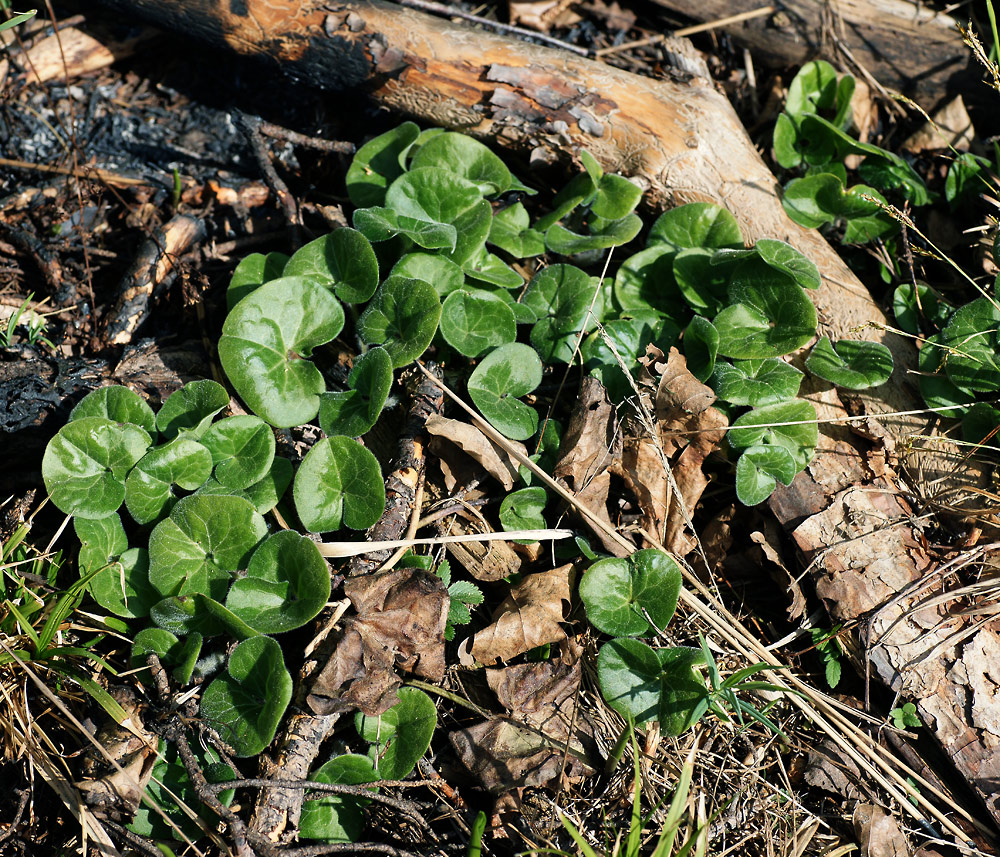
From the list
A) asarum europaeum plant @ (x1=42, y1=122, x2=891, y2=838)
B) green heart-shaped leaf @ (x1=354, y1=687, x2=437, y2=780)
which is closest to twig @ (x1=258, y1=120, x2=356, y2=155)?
asarum europaeum plant @ (x1=42, y1=122, x2=891, y2=838)

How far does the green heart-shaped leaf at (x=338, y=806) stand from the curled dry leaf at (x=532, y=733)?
0.23 meters

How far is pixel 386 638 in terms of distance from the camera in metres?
1.76

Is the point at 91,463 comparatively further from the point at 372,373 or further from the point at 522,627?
the point at 522,627

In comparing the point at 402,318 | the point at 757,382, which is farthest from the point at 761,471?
the point at 402,318

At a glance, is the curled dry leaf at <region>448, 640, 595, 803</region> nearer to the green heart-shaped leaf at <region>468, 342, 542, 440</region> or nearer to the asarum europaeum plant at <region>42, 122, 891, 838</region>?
the asarum europaeum plant at <region>42, 122, 891, 838</region>

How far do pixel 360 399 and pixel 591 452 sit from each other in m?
0.69

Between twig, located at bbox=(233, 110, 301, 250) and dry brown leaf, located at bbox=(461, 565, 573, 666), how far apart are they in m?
1.51

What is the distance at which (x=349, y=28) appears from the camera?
2557 millimetres

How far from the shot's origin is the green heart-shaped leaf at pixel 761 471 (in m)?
2.00

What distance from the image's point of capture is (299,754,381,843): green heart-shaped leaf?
1.64 meters

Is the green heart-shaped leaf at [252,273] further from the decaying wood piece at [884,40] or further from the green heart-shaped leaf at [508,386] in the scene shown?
the decaying wood piece at [884,40]

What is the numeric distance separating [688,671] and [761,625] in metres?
0.39

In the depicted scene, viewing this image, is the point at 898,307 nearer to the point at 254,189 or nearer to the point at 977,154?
the point at 977,154

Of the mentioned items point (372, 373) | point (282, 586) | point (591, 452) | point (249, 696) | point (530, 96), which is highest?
point (530, 96)
